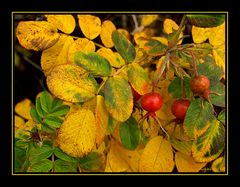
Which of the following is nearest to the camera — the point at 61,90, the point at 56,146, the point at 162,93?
the point at 61,90

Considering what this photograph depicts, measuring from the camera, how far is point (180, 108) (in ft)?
4.26

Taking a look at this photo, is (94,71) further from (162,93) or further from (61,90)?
(162,93)

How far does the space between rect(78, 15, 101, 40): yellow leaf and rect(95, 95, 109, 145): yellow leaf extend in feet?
0.99

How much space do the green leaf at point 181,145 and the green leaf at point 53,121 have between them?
0.36m

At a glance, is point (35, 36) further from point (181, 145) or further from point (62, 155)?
point (181, 145)

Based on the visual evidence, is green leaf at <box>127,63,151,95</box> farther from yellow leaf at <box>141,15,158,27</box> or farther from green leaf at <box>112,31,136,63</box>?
yellow leaf at <box>141,15,158,27</box>

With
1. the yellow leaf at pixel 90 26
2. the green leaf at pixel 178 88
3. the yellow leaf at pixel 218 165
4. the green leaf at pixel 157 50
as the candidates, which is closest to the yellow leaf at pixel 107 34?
the yellow leaf at pixel 90 26

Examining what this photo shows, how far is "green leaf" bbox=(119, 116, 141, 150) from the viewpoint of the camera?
4.40 feet

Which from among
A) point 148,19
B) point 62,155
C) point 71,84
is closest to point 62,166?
point 62,155

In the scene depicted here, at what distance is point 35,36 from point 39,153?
0.37 m

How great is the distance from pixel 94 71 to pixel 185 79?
0.34 m

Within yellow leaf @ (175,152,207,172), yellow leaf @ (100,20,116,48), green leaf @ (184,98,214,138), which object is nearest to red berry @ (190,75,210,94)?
green leaf @ (184,98,214,138)

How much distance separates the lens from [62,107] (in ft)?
4.65

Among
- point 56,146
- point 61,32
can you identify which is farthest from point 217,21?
point 56,146
